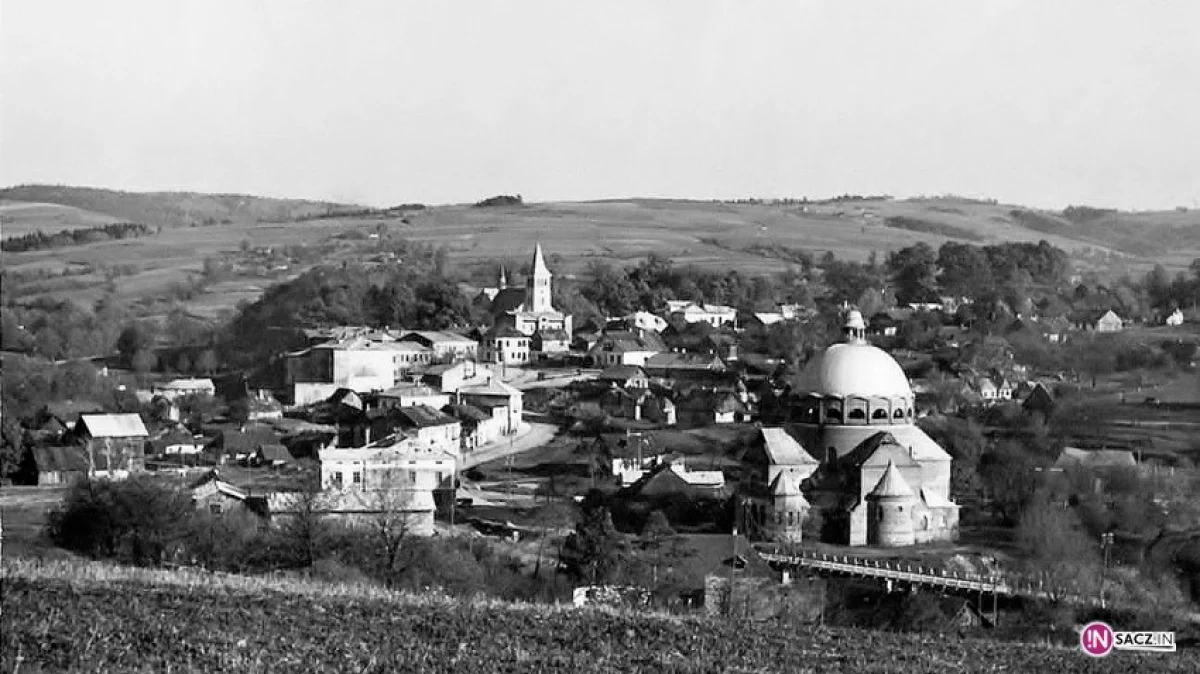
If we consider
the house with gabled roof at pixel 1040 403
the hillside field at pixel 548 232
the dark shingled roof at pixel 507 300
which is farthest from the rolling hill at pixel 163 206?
the house with gabled roof at pixel 1040 403

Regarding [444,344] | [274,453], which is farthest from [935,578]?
[444,344]

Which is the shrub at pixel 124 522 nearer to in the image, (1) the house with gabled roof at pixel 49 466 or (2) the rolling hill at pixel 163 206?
(1) the house with gabled roof at pixel 49 466

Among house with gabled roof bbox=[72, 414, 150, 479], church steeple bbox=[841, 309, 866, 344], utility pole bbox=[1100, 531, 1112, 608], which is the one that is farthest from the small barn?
utility pole bbox=[1100, 531, 1112, 608]

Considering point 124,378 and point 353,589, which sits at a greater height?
point 353,589

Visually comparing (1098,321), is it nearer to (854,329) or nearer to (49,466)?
(854,329)

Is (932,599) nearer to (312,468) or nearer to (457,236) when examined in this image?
(312,468)

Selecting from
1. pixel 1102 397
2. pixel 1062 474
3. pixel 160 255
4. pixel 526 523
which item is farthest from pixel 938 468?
A: pixel 160 255
